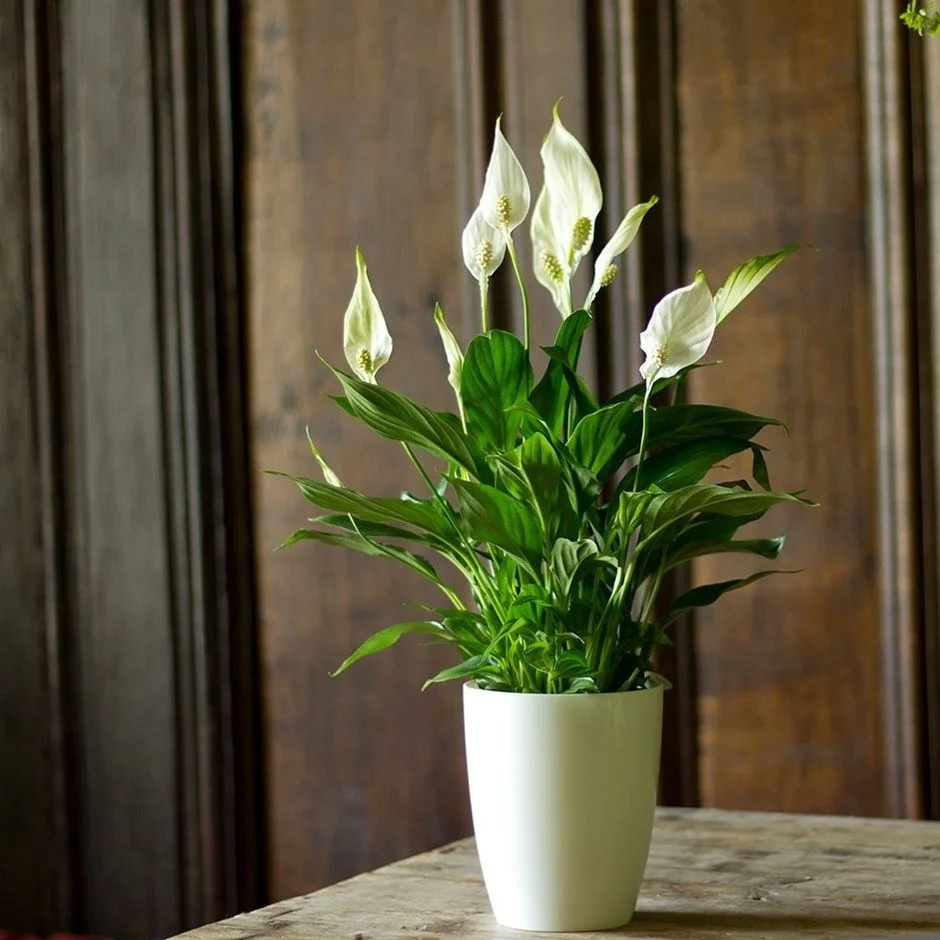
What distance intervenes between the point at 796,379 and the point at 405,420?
3.02 feet

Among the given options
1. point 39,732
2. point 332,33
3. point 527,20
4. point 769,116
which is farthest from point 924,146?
point 39,732

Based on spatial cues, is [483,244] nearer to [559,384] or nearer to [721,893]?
[559,384]

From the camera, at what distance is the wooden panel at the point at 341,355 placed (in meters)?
2.03

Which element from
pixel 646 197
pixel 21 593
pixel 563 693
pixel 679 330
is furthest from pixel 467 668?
pixel 21 593

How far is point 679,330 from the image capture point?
103cm

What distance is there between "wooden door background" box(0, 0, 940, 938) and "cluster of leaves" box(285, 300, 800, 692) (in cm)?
73

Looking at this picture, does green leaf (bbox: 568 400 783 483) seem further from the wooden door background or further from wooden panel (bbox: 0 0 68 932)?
wooden panel (bbox: 0 0 68 932)

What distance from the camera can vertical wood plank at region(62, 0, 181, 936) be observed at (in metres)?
2.16

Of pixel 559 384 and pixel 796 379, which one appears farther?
pixel 796 379

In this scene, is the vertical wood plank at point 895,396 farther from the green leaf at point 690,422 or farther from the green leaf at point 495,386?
the green leaf at point 495,386

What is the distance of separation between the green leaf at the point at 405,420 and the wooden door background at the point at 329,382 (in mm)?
842

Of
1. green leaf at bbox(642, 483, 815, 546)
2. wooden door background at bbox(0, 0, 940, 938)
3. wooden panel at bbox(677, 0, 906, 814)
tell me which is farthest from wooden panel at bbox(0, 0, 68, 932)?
green leaf at bbox(642, 483, 815, 546)

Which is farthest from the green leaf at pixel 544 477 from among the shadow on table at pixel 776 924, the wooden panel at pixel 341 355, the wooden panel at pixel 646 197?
the wooden panel at pixel 341 355

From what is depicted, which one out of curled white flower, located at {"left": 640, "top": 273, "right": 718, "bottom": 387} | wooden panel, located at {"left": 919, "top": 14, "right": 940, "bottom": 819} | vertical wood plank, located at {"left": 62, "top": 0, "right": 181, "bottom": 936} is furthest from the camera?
vertical wood plank, located at {"left": 62, "top": 0, "right": 181, "bottom": 936}
